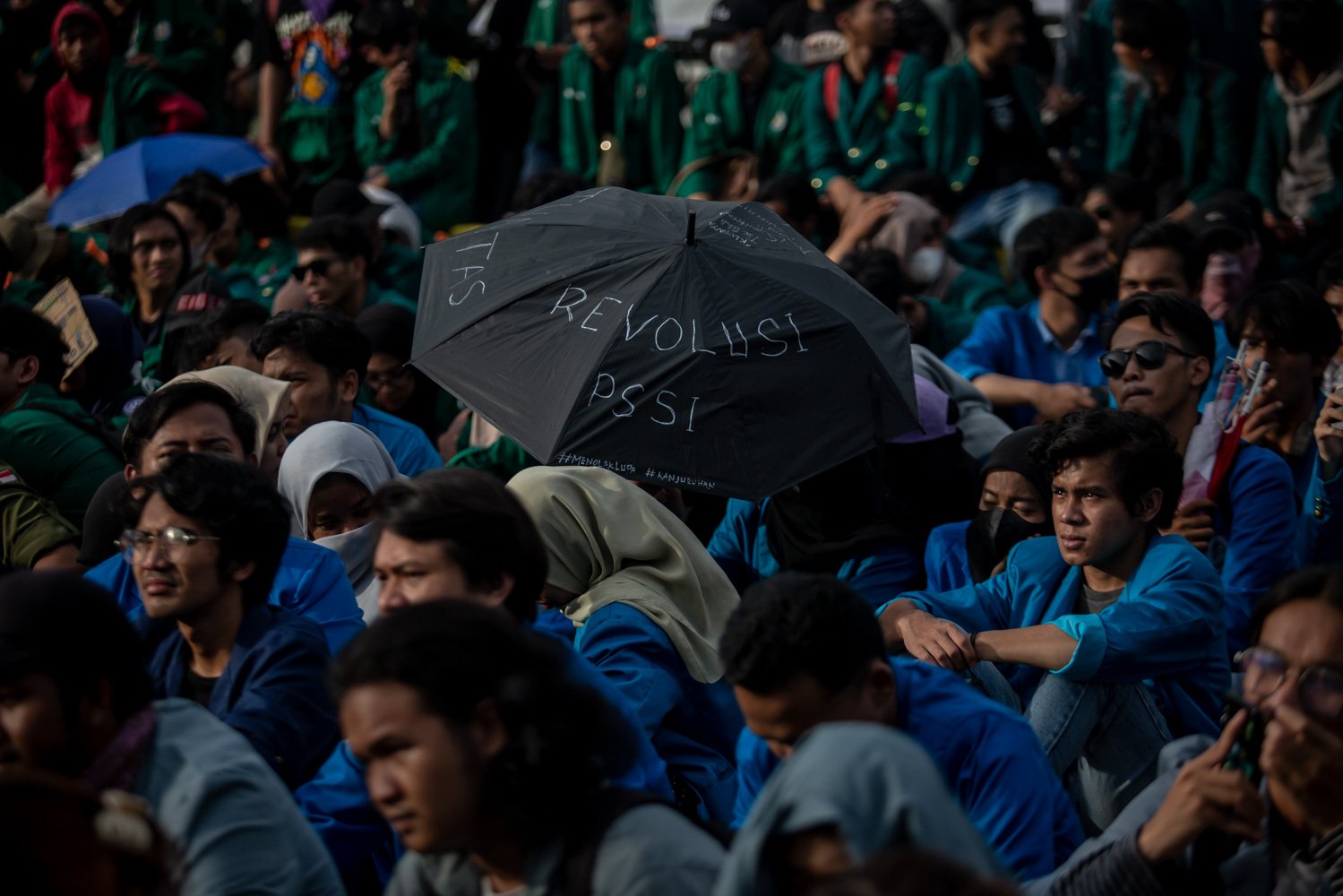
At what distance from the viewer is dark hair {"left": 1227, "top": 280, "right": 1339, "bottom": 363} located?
5883mm

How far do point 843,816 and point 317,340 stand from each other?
3.72 m

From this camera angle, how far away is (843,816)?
2.35 meters

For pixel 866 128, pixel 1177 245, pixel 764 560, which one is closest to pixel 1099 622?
pixel 764 560

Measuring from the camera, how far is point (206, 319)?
6.50 metres

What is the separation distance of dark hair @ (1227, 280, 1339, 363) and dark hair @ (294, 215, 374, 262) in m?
3.55

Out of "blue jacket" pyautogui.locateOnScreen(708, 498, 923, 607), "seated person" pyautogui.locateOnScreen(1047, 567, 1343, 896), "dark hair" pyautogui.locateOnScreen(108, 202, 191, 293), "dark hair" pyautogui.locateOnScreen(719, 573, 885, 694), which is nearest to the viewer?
"seated person" pyautogui.locateOnScreen(1047, 567, 1343, 896)

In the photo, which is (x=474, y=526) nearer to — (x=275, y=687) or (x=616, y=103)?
(x=275, y=687)

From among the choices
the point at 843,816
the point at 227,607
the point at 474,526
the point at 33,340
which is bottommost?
the point at 33,340

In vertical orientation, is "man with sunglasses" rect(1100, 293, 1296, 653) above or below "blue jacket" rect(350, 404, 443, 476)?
above

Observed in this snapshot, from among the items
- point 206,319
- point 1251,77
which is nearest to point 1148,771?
point 206,319

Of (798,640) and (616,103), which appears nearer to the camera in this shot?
(798,640)

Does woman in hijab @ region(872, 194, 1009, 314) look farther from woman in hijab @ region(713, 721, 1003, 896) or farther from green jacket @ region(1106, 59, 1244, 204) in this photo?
woman in hijab @ region(713, 721, 1003, 896)

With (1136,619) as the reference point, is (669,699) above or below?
below

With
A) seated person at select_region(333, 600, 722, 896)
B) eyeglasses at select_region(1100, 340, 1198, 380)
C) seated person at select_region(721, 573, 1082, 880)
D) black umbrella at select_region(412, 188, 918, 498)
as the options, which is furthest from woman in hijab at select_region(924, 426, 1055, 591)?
seated person at select_region(333, 600, 722, 896)
